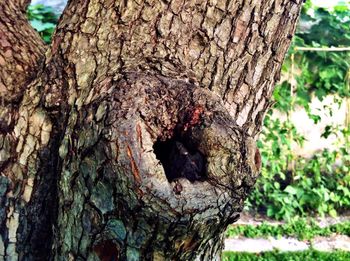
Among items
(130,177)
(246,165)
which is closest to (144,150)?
(130,177)

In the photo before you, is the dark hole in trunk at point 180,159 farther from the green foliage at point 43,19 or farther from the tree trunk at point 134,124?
the green foliage at point 43,19

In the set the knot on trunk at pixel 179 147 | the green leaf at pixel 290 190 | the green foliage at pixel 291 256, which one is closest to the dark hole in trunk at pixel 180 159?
the knot on trunk at pixel 179 147

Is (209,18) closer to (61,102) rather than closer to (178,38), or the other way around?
(178,38)

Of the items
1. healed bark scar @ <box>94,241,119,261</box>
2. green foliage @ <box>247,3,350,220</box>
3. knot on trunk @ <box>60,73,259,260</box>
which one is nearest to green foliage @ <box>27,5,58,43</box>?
green foliage @ <box>247,3,350,220</box>

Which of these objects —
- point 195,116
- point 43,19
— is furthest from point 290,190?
point 195,116

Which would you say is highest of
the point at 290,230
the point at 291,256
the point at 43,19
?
the point at 43,19

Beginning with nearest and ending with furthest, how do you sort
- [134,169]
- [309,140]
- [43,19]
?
1. [134,169]
2. [43,19]
3. [309,140]

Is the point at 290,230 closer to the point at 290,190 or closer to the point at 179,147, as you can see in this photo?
the point at 290,190
